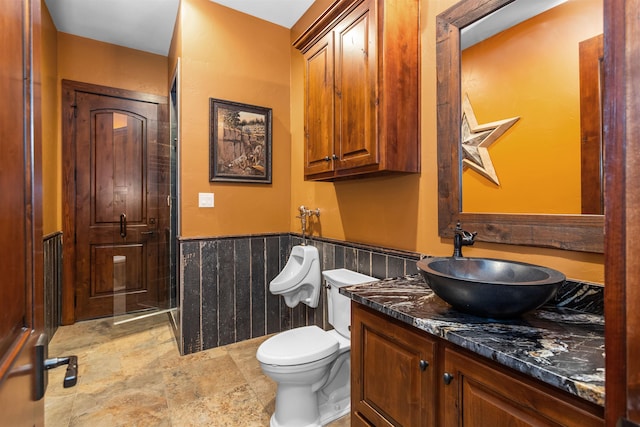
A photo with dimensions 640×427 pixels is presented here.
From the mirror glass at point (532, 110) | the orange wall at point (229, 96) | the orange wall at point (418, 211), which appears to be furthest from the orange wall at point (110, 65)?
the mirror glass at point (532, 110)

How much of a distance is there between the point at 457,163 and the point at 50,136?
10.7 feet

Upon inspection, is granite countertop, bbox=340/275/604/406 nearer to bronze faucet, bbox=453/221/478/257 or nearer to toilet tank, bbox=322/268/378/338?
bronze faucet, bbox=453/221/478/257

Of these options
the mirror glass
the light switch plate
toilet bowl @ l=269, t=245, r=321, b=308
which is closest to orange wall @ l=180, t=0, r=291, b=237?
the light switch plate

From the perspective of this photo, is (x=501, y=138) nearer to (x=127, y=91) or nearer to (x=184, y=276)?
(x=184, y=276)

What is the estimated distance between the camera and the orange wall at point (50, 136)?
8.29 feet

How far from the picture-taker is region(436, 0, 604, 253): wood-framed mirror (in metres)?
1.19

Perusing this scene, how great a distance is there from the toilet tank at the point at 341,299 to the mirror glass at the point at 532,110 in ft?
2.44

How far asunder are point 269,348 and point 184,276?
1.12m

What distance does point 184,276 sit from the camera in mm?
2396

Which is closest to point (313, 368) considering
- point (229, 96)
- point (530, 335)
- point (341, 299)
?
point (341, 299)

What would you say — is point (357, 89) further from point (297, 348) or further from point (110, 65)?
point (110, 65)

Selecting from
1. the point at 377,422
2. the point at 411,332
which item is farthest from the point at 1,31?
the point at 377,422

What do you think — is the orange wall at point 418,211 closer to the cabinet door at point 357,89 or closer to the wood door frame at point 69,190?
the cabinet door at point 357,89

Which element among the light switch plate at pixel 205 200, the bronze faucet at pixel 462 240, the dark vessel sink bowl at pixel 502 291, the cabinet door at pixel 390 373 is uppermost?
the light switch plate at pixel 205 200
